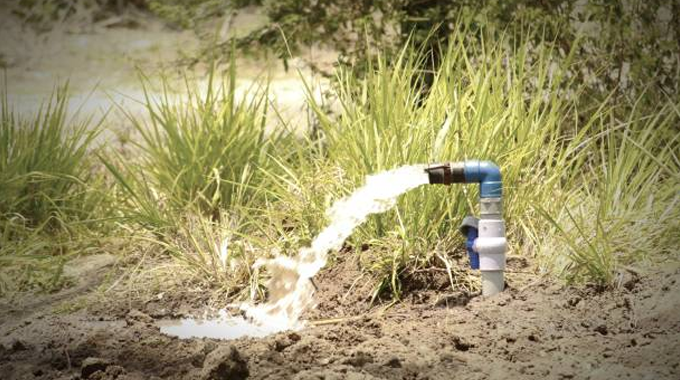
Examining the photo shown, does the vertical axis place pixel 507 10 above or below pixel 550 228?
above

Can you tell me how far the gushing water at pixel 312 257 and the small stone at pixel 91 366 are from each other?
66cm

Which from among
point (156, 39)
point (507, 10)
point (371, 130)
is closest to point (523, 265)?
point (371, 130)

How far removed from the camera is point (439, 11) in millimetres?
4594

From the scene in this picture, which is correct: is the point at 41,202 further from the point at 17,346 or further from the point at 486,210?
the point at 486,210

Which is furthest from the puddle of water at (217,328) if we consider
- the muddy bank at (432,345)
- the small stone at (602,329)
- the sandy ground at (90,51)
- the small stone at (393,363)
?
the sandy ground at (90,51)

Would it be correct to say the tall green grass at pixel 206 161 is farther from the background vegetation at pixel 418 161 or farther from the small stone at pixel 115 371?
the small stone at pixel 115 371

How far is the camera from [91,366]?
7.68 ft

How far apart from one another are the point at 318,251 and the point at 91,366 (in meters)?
1.11

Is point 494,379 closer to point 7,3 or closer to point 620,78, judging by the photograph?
point 620,78

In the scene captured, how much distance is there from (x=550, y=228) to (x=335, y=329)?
94cm

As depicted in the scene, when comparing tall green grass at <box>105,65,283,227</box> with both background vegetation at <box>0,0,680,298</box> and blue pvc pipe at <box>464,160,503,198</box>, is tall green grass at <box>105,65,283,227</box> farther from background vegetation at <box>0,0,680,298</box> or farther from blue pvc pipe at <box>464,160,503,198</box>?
blue pvc pipe at <box>464,160,503,198</box>

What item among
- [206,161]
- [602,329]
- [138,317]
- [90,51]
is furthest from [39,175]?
[90,51]

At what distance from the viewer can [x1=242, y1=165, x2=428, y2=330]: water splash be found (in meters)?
2.97

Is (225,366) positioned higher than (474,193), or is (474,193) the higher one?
(474,193)
